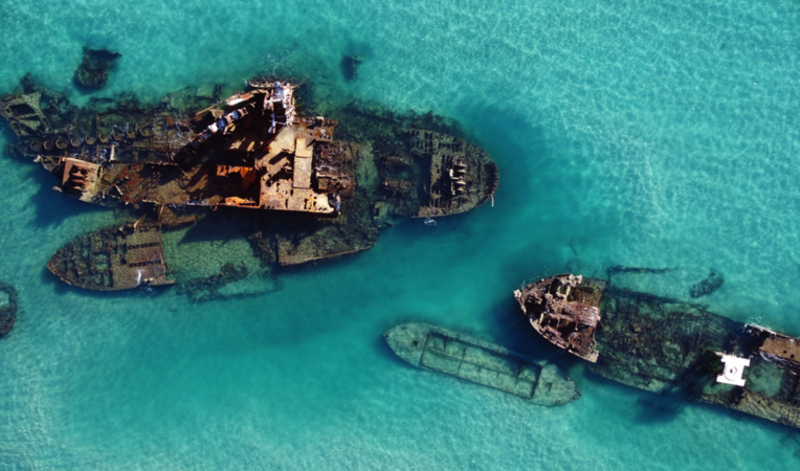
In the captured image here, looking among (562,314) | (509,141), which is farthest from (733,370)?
(509,141)

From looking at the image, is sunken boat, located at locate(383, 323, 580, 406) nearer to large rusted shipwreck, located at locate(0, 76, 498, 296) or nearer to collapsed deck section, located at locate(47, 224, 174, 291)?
large rusted shipwreck, located at locate(0, 76, 498, 296)

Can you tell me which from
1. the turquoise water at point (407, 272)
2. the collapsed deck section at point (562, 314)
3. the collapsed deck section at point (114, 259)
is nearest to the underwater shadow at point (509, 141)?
the turquoise water at point (407, 272)

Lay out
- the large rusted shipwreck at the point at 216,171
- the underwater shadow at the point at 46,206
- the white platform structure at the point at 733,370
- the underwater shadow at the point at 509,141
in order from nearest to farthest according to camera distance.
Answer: the white platform structure at the point at 733,370
the large rusted shipwreck at the point at 216,171
the underwater shadow at the point at 46,206
the underwater shadow at the point at 509,141

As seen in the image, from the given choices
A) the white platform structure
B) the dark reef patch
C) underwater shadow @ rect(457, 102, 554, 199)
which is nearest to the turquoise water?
underwater shadow @ rect(457, 102, 554, 199)

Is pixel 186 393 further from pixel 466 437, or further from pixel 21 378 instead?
pixel 466 437

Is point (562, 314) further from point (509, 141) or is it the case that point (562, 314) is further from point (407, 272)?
point (509, 141)

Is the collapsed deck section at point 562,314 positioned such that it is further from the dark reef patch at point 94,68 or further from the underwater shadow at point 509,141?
the dark reef patch at point 94,68

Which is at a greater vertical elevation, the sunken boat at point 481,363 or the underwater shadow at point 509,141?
the underwater shadow at point 509,141
